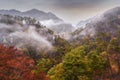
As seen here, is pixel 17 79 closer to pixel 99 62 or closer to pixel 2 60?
pixel 2 60

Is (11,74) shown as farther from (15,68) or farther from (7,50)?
(7,50)

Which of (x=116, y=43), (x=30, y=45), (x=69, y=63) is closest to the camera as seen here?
(x=69, y=63)

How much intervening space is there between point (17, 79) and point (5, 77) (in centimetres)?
142

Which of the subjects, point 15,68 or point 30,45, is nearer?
point 15,68

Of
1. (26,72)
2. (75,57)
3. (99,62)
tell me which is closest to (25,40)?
(99,62)

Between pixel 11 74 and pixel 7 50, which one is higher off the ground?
pixel 7 50

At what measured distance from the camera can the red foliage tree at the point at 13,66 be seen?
2592 cm

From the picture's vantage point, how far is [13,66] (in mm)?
26484

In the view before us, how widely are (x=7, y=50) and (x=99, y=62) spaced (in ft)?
135

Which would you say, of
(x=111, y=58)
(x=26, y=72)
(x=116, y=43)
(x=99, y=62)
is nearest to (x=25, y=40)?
(x=116, y=43)

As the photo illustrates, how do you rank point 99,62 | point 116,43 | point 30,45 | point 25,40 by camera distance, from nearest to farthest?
1. point 99,62
2. point 116,43
3. point 30,45
4. point 25,40

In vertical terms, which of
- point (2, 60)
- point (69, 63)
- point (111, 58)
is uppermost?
point (2, 60)

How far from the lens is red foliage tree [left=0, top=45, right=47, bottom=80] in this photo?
85.0 ft

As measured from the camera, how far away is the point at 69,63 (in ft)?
157
